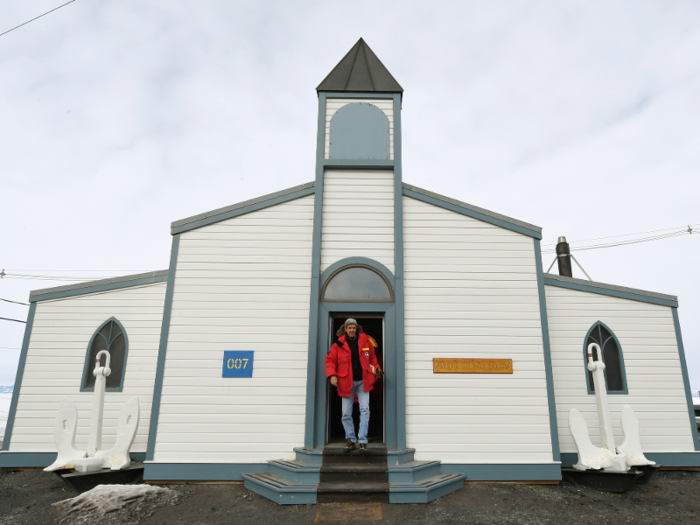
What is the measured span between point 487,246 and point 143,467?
22.0 ft

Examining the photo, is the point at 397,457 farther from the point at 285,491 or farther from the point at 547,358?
the point at 547,358

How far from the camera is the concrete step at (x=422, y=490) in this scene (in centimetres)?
593

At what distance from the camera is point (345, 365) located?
22.3 feet

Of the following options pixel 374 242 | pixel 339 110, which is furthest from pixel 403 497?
pixel 339 110

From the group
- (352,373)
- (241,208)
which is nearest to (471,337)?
(352,373)

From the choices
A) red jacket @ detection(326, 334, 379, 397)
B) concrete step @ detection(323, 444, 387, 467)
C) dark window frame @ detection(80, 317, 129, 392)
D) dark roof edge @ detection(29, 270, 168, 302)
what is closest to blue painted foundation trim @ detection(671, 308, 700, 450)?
concrete step @ detection(323, 444, 387, 467)

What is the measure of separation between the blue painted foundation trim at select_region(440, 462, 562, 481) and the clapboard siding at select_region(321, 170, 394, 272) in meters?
3.30

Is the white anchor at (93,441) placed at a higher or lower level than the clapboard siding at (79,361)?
lower

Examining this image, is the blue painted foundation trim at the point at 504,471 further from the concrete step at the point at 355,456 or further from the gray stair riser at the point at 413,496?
the concrete step at the point at 355,456

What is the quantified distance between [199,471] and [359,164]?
5718mm

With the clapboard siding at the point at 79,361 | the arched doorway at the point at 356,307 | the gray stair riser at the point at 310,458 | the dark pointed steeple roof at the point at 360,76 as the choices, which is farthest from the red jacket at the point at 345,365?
the dark pointed steeple roof at the point at 360,76

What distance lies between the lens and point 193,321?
751cm

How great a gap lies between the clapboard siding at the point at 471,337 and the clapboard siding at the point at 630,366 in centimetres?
94

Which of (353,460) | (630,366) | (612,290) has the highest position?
(612,290)
